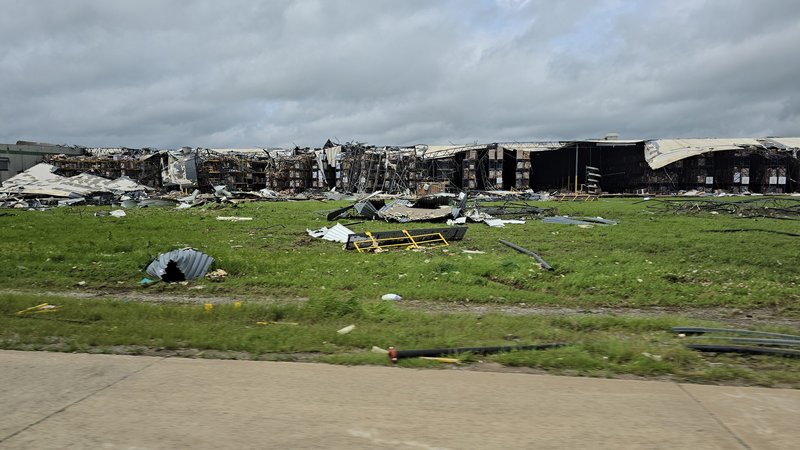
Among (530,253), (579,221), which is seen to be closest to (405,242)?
(530,253)

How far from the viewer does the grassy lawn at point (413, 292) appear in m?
5.77

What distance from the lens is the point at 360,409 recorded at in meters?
4.08

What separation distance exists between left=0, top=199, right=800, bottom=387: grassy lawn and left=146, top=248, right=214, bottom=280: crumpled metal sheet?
383mm

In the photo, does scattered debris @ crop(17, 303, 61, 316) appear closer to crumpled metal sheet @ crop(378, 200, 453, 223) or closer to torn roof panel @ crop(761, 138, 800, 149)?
crumpled metal sheet @ crop(378, 200, 453, 223)

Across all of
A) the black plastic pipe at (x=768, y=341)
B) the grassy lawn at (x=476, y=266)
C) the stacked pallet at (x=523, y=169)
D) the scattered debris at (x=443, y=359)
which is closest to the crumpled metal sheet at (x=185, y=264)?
the grassy lawn at (x=476, y=266)

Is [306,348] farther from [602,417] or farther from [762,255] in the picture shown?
[762,255]

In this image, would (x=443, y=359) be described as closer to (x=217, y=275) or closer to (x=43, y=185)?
(x=217, y=275)

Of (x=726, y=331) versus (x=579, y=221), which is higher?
(x=579, y=221)

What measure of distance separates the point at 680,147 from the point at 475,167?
17.7m

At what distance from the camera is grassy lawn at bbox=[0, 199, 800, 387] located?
18.9ft

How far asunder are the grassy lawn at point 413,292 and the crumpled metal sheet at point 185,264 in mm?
383

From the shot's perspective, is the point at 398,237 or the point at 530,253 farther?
the point at 398,237

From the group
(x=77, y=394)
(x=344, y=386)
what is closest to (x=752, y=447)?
(x=344, y=386)

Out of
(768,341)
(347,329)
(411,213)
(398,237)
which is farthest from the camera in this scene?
(411,213)
